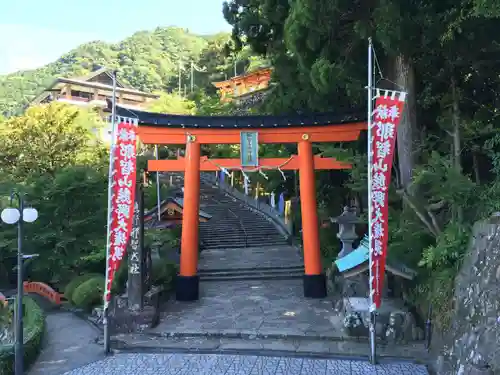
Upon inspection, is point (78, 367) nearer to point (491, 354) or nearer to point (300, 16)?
point (491, 354)

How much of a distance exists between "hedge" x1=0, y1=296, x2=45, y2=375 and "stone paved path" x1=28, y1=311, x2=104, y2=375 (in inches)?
8.9

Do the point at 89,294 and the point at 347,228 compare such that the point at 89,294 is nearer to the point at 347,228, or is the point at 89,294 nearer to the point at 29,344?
the point at 29,344

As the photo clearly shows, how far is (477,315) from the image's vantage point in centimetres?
747

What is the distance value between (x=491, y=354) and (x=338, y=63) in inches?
335

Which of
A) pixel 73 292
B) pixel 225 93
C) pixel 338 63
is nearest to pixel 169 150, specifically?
pixel 225 93

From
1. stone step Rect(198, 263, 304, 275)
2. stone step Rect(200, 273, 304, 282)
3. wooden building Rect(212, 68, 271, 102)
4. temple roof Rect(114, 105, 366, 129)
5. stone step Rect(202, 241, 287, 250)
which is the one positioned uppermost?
wooden building Rect(212, 68, 271, 102)

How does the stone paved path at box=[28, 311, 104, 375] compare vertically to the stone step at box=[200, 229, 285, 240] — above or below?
below

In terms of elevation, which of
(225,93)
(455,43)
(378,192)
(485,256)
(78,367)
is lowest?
(78,367)

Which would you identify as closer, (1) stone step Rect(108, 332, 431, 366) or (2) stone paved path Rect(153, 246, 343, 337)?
(1) stone step Rect(108, 332, 431, 366)

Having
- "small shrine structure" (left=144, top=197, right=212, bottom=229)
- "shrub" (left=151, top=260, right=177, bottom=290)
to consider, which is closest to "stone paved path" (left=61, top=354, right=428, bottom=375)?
"shrub" (left=151, top=260, right=177, bottom=290)

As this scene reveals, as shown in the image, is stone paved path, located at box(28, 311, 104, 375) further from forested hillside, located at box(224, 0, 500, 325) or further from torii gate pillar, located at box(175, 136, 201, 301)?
forested hillside, located at box(224, 0, 500, 325)

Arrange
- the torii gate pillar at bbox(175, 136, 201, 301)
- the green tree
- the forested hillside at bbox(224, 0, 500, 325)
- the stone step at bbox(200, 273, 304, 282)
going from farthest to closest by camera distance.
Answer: the green tree, the stone step at bbox(200, 273, 304, 282), the torii gate pillar at bbox(175, 136, 201, 301), the forested hillside at bbox(224, 0, 500, 325)

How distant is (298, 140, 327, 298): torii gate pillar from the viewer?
14414 millimetres

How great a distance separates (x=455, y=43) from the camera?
431 inches
